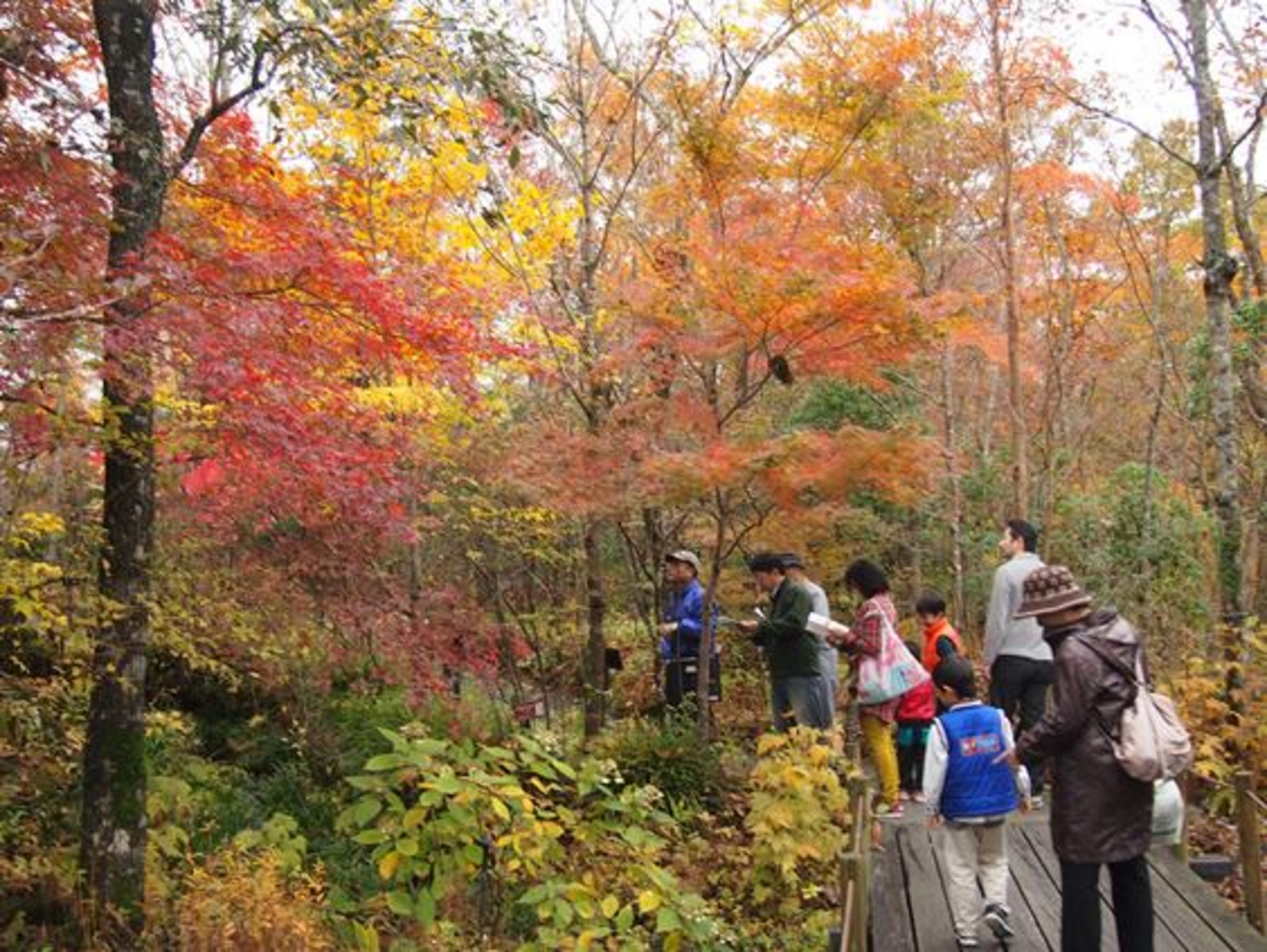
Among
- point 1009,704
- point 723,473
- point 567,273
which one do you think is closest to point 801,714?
point 1009,704

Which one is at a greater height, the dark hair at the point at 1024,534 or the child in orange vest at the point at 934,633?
the dark hair at the point at 1024,534

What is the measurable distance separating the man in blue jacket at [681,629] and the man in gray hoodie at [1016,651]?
2332mm

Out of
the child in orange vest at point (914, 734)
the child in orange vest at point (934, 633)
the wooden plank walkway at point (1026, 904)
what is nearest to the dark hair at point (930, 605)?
the child in orange vest at point (934, 633)

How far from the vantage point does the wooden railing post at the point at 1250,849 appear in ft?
15.6

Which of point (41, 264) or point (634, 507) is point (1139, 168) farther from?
point (41, 264)

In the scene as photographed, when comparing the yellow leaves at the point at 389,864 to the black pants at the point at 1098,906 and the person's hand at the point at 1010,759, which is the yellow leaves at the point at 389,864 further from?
the black pants at the point at 1098,906

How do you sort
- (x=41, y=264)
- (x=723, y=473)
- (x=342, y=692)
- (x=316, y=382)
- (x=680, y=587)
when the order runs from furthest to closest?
(x=342, y=692) → (x=680, y=587) → (x=723, y=473) → (x=316, y=382) → (x=41, y=264)

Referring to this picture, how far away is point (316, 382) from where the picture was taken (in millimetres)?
5574

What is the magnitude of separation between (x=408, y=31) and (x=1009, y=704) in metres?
5.27

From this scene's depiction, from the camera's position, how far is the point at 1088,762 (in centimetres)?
339

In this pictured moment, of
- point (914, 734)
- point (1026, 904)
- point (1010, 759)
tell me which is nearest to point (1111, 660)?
point (1010, 759)

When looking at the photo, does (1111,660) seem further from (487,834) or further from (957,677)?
(487,834)

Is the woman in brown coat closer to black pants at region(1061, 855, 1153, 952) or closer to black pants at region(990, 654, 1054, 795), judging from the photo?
black pants at region(1061, 855, 1153, 952)

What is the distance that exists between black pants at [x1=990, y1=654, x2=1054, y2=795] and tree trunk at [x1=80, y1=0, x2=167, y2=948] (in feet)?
16.5
